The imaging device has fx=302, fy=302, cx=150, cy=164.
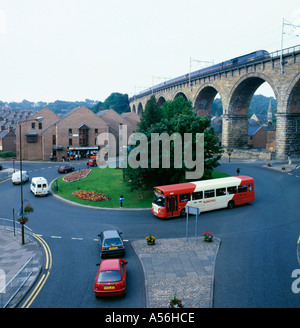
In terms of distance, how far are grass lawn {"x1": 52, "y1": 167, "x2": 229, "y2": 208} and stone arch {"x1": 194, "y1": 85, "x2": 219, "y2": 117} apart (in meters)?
32.1

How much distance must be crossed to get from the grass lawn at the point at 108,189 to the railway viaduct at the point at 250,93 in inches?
569

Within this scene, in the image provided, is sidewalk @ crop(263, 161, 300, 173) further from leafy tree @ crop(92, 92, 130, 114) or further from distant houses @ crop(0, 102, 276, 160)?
leafy tree @ crop(92, 92, 130, 114)

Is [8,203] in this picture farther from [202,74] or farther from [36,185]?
[202,74]

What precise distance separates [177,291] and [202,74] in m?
58.6

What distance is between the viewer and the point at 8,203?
1193 inches

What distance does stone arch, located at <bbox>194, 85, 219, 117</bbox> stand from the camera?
219 ft

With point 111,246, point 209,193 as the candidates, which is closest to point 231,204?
point 209,193

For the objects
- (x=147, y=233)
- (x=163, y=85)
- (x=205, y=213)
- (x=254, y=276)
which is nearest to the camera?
(x=254, y=276)

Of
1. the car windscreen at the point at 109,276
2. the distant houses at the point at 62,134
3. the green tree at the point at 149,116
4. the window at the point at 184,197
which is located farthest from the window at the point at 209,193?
the distant houses at the point at 62,134

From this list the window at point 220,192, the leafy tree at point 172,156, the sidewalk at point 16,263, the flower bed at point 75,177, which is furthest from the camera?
the flower bed at point 75,177

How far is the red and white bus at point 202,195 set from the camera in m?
23.6

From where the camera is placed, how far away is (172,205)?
23.7m

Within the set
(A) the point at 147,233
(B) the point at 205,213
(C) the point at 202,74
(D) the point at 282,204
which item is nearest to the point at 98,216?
(A) the point at 147,233

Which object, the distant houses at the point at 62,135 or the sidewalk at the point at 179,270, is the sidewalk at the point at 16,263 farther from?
the distant houses at the point at 62,135
